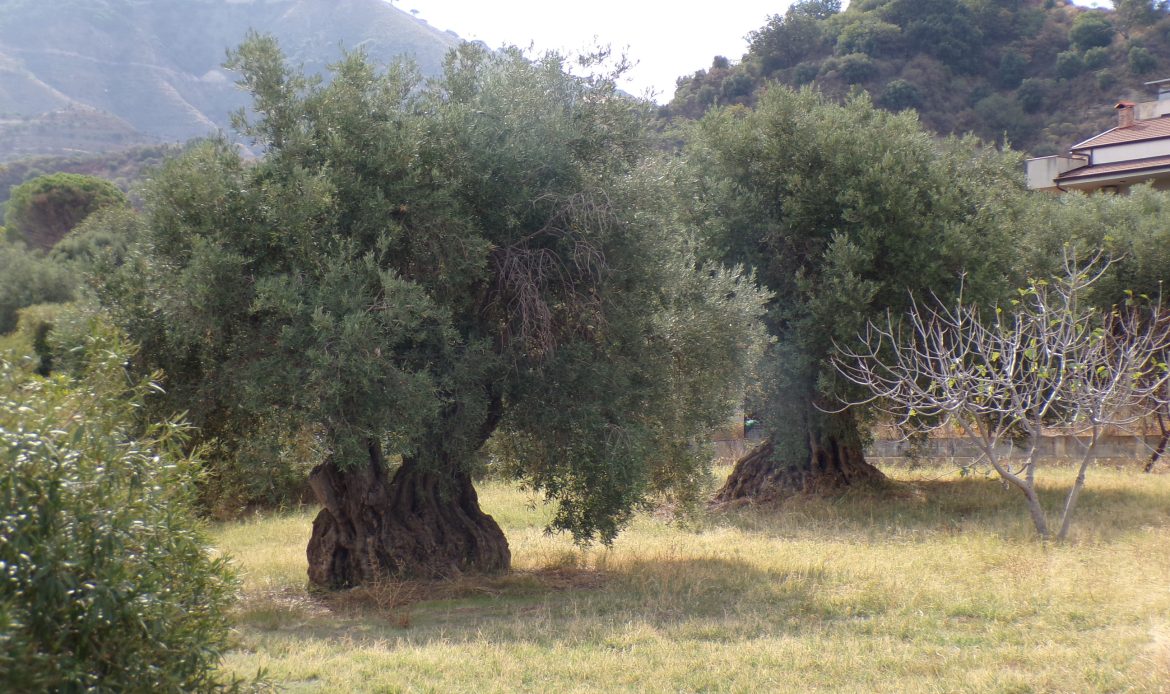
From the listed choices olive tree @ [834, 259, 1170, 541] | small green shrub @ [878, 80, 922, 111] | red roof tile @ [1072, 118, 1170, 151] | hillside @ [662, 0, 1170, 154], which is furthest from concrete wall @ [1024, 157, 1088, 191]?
small green shrub @ [878, 80, 922, 111]

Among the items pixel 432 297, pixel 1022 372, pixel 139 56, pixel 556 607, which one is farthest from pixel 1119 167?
pixel 139 56

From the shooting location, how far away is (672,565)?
1136cm

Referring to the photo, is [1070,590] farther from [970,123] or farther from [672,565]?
[970,123]

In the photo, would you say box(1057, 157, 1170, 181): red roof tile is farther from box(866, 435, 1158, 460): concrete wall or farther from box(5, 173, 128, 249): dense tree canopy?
box(5, 173, 128, 249): dense tree canopy

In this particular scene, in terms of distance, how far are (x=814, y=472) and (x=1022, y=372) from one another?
19.8 feet

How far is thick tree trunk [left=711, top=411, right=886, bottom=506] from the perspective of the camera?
56.6 ft

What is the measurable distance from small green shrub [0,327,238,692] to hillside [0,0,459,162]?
89.1 meters

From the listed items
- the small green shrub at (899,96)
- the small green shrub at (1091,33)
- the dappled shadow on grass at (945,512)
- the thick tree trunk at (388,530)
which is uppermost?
the small green shrub at (1091,33)

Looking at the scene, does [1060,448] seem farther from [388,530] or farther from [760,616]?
[388,530]

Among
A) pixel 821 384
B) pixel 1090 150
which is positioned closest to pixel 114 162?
pixel 1090 150

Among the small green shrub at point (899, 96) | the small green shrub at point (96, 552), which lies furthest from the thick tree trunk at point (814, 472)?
the small green shrub at point (899, 96)

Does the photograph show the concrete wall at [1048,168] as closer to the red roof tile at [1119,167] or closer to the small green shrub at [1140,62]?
the red roof tile at [1119,167]

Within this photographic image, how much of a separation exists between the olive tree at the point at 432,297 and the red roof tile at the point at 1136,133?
2778cm

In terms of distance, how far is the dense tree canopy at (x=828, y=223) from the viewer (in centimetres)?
1491
